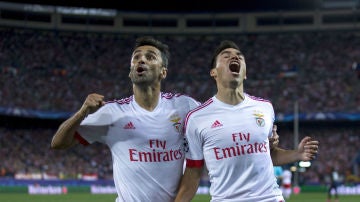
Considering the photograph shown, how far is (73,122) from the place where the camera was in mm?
5219

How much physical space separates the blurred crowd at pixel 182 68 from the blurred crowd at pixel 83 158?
6.51 ft

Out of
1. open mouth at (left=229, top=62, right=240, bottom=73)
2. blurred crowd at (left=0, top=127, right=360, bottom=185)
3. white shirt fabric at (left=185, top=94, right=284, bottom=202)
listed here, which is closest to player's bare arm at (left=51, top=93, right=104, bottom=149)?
white shirt fabric at (left=185, top=94, right=284, bottom=202)

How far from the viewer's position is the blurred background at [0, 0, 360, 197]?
1625 inches

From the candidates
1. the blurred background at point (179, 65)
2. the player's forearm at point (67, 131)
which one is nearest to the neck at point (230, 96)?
the player's forearm at point (67, 131)

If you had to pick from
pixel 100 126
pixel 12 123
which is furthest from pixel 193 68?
pixel 100 126

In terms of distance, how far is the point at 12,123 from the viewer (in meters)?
44.5

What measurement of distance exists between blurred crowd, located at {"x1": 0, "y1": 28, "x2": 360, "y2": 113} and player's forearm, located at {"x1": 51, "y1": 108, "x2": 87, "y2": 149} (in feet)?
128

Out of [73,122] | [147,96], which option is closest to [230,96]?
[147,96]

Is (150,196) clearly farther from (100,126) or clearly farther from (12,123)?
(12,123)

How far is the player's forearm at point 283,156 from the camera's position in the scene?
591 cm

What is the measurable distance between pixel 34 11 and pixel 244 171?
46.5 m

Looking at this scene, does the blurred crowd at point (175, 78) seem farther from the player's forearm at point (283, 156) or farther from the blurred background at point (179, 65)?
the player's forearm at point (283, 156)

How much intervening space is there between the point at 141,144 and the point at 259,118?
1078 millimetres

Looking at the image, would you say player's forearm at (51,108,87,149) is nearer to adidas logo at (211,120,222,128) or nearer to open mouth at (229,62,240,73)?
adidas logo at (211,120,222,128)
